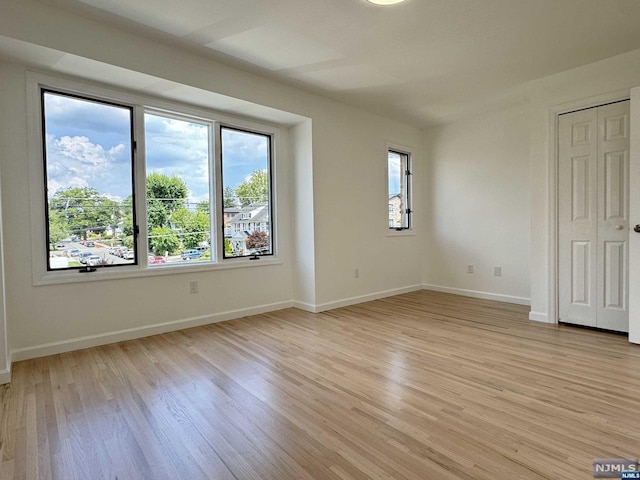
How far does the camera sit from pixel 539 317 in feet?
12.5

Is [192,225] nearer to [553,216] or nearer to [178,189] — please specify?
[178,189]

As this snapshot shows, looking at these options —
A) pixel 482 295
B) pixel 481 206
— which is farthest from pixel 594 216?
pixel 482 295

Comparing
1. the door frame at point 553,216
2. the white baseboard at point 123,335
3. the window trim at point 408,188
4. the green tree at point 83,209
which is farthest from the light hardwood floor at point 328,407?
the window trim at point 408,188

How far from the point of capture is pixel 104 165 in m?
3.25

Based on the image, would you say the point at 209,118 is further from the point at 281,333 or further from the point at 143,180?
the point at 281,333

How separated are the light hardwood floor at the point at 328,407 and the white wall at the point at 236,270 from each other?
0.35 metres

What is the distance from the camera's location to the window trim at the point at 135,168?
2854 millimetres

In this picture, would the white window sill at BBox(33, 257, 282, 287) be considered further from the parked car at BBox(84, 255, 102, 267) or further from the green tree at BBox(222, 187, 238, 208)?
the green tree at BBox(222, 187, 238, 208)

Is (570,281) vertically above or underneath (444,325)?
above

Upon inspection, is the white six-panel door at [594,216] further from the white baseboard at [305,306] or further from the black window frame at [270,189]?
the black window frame at [270,189]

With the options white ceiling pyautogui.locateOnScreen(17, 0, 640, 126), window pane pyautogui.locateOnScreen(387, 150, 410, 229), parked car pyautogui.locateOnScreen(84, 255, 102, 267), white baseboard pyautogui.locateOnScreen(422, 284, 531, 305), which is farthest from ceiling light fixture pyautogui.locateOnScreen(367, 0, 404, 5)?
white baseboard pyautogui.locateOnScreen(422, 284, 531, 305)

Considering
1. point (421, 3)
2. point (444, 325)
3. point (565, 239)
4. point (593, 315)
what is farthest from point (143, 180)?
point (593, 315)

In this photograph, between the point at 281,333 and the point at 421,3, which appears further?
the point at 281,333

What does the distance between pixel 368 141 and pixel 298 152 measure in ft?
3.74
